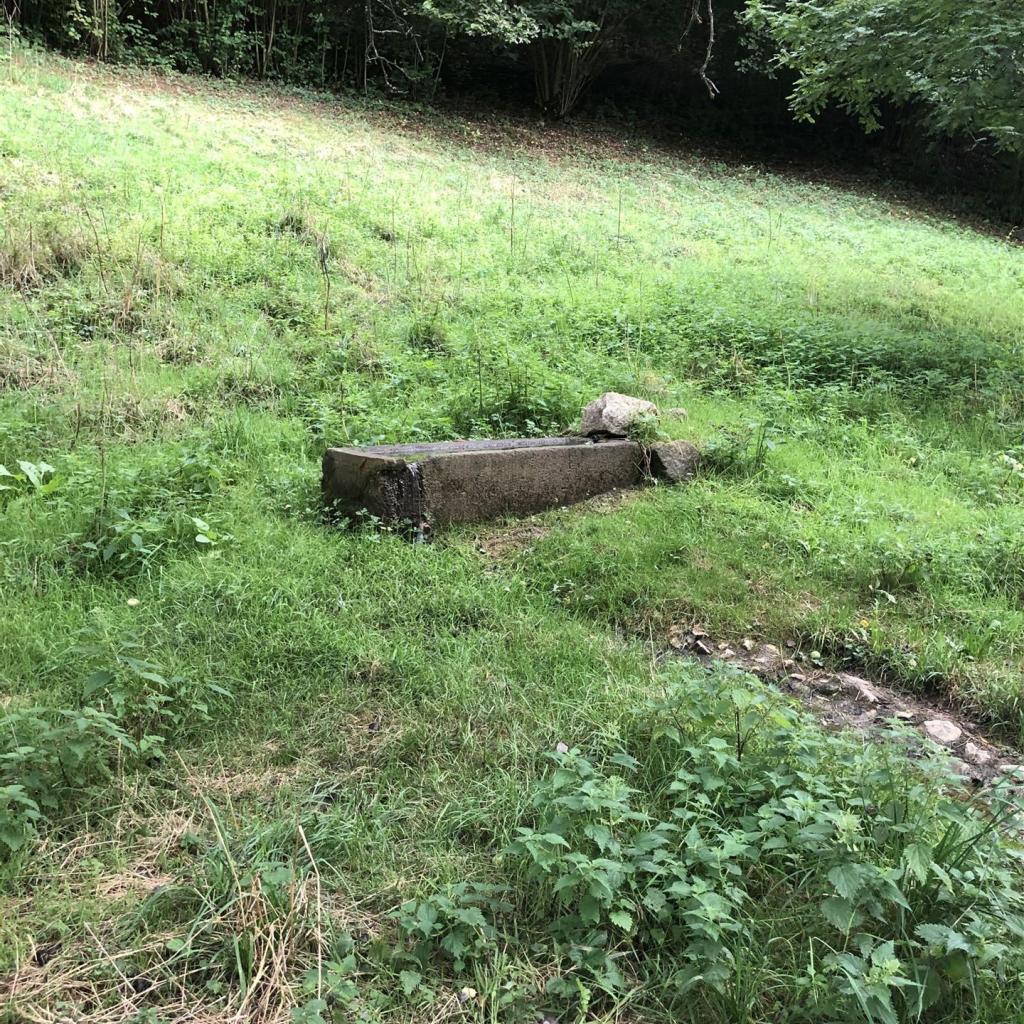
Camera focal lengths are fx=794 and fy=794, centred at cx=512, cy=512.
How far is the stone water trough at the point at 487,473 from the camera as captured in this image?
3916 millimetres

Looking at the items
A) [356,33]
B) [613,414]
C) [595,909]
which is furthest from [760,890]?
[356,33]

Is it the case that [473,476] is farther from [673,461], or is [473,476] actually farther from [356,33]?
[356,33]

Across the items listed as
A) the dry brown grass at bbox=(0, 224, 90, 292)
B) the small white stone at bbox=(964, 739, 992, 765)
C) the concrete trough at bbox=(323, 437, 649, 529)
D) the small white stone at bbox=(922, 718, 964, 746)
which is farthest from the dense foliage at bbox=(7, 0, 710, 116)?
the small white stone at bbox=(964, 739, 992, 765)

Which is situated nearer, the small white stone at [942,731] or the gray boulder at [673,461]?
the small white stone at [942,731]

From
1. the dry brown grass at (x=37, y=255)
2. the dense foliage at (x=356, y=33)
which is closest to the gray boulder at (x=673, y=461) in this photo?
the dry brown grass at (x=37, y=255)

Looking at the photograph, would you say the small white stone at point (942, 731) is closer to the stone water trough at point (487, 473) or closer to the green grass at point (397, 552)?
the green grass at point (397, 552)

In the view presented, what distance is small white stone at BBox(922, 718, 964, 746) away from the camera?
296cm

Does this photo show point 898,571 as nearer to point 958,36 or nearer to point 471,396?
point 471,396

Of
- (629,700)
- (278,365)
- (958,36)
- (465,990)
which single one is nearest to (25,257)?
(278,365)

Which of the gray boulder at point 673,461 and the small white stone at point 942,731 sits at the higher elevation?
the gray boulder at point 673,461

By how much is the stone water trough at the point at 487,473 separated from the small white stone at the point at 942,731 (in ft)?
6.89

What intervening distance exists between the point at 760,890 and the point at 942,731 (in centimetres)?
136

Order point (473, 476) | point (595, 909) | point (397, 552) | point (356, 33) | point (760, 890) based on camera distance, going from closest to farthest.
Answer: point (595, 909)
point (760, 890)
point (397, 552)
point (473, 476)
point (356, 33)

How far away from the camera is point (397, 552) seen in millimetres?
3738
